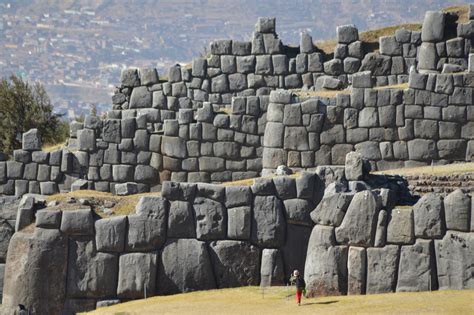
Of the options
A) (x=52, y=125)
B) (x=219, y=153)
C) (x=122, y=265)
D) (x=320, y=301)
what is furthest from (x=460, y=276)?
(x=52, y=125)

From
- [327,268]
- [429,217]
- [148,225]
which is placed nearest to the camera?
[429,217]

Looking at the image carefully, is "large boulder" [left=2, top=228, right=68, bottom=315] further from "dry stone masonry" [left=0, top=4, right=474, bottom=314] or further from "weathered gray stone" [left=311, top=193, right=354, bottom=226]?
"weathered gray stone" [left=311, top=193, right=354, bottom=226]

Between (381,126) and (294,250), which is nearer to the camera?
(294,250)

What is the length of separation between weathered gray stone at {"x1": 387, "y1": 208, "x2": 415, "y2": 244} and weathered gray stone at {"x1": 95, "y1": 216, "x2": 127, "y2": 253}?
5284 mm

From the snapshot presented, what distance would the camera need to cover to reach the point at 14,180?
4159 centimetres

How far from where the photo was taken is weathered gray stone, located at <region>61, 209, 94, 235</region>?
31.6 metres

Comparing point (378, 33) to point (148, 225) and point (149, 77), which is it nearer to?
point (149, 77)

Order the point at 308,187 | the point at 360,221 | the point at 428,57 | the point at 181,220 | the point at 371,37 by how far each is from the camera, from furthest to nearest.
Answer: the point at 371,37, the point at 428,57, the point at 308,187, the point at 181,220, the point at 360,221

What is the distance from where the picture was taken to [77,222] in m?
31.6

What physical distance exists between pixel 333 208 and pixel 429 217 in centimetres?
185

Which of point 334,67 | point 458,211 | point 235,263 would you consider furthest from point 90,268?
point 334,67

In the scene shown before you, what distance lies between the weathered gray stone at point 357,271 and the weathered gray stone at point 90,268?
4.67m

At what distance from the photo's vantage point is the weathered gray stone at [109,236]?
3166 cm

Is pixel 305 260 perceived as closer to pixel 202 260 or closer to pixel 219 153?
pixel 202 260
